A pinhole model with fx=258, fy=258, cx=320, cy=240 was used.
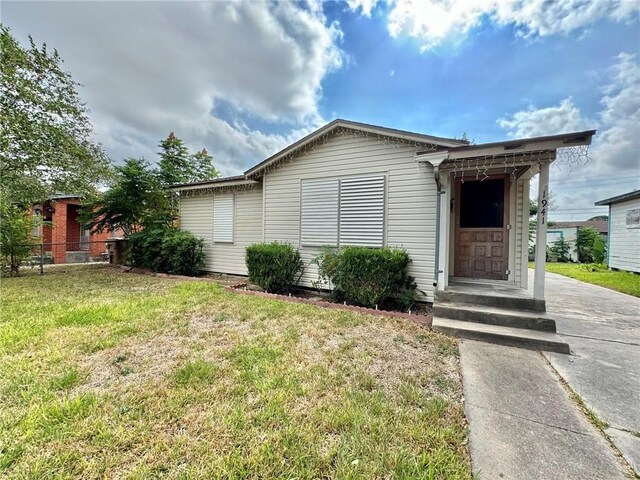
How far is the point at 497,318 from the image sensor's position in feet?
12.9

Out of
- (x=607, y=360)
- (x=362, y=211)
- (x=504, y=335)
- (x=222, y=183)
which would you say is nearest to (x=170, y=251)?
(x=222, y=183)

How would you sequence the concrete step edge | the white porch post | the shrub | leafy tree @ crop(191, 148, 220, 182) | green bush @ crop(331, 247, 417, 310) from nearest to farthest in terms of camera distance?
the concrete step edge < the white porch post < green bush @ crop(331, 247, 417, 310) < the shrub < leafy tree @ crop(191, 148, 220, 182)

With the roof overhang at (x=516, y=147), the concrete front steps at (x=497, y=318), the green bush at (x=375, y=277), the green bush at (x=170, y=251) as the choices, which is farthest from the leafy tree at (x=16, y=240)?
the concrete front steps at (x=497, y=318)

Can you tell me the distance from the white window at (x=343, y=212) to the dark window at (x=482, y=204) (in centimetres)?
175

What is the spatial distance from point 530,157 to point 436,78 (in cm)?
679

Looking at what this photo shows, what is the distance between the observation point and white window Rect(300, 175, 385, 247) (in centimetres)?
574

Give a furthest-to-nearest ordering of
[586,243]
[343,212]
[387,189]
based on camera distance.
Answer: [586,243] < [343,212] < [387,189]

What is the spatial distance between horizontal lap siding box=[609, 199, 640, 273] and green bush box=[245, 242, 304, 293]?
14.0m

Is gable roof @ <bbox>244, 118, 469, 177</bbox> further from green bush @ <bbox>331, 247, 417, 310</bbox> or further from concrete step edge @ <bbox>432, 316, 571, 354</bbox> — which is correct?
concrete step edge @ <bbox>432, 316, 571, 354</bbox>

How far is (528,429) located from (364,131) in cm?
542

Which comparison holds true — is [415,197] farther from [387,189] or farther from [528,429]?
[528,429]

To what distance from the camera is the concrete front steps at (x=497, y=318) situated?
3.55 m

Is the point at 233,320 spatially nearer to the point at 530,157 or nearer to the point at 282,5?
the point at 530,157

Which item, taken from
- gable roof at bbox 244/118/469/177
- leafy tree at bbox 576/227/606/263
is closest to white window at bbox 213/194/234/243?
gable roof at bbox 244/118/469/177
